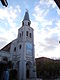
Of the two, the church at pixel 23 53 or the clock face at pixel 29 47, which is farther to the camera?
the clock face at pixel 29 47

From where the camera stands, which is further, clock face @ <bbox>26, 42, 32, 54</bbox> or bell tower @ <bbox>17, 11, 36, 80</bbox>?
clock face @ <bbox>26, 42, 32, 54</bbox>

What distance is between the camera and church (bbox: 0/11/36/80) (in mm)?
41112

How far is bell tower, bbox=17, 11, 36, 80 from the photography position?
4102 centimetres

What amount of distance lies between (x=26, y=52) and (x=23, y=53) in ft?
4.21

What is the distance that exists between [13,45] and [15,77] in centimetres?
1060

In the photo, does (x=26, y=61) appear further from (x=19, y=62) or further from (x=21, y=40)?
(x=21, y=40)

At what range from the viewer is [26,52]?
43.2 meters

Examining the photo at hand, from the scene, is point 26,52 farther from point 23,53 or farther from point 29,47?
point 29,47

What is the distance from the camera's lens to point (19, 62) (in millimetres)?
42625

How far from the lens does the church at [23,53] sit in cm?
4111

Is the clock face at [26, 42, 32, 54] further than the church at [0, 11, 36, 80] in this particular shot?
Yes

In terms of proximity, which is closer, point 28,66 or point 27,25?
point 28,66

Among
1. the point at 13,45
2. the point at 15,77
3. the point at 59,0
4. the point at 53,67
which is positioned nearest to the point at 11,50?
the point at 13,45

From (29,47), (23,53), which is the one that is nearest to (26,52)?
(23,53)
